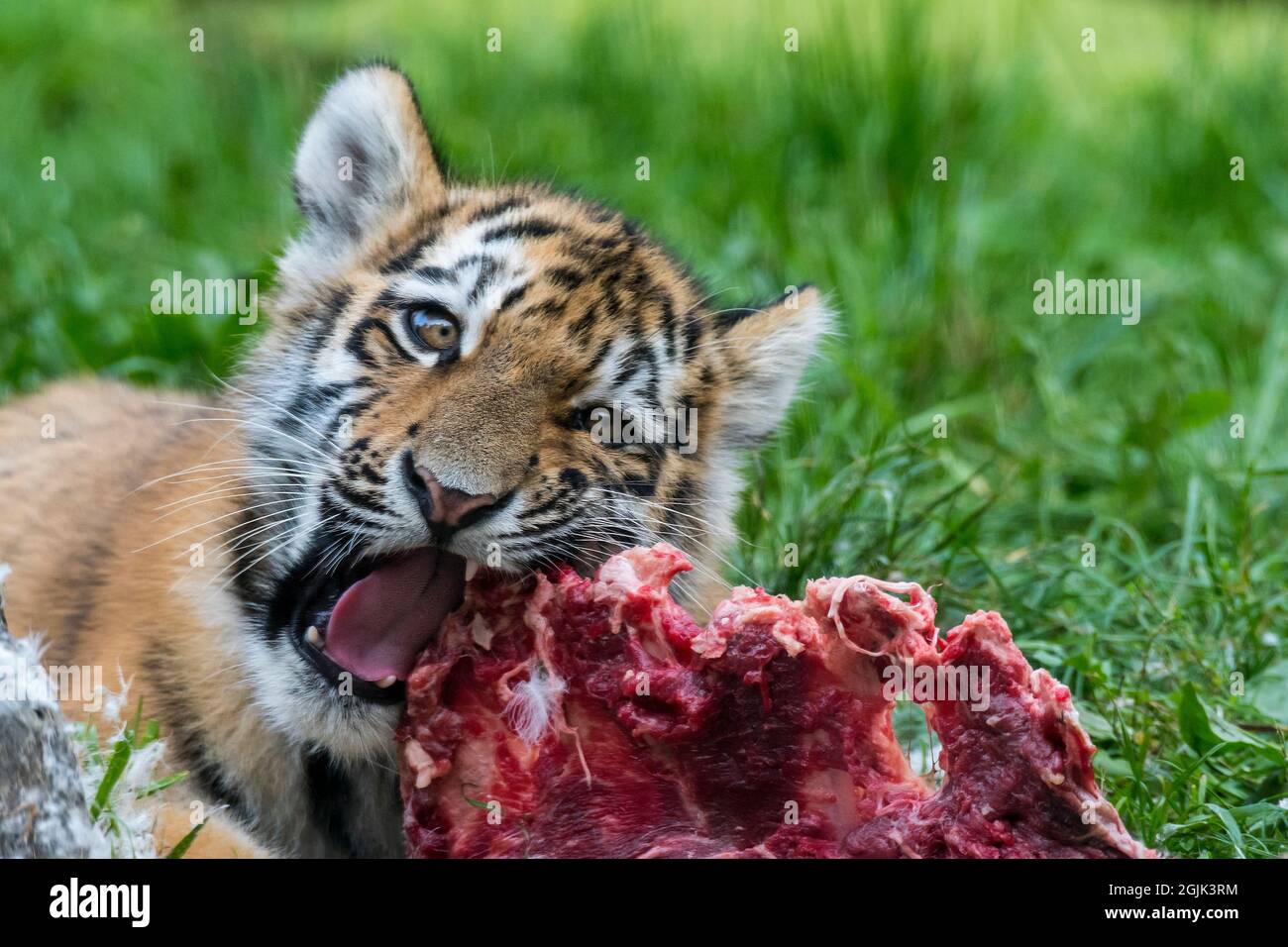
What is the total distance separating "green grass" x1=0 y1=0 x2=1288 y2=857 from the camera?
4.39 meters

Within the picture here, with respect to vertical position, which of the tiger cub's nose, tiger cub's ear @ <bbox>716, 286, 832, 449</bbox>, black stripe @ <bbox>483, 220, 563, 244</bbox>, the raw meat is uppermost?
black stripe @ <bbox>483, 220, 563, 244</bbox>

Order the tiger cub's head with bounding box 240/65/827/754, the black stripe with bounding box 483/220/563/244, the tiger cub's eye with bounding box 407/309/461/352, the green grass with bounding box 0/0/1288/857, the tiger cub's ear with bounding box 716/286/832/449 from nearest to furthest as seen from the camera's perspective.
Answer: the tiger cub's head with bounding box 240/65/827/754 → the tiger cub's eye with bounding box 407/309/461/352 → the black stripe with bounding box 483/220/563/244 → the tiger cub's ear with bounding box 716/286/832/449 → the green grass with bounding box 0/0/1288/857

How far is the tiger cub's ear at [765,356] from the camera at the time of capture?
3.98 meters

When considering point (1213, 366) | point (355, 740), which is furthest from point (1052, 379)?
point (355, 740)

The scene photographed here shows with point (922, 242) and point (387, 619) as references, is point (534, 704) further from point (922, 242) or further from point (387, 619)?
point (922, 242)

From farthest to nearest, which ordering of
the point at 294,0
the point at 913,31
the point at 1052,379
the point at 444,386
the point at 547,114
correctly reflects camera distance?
the point at 294,0
the point at 547,114
the point at 913,31
the point at 1052,379
the point at 444,386

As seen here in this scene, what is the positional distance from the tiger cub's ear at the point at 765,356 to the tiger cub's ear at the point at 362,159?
83 centimetres

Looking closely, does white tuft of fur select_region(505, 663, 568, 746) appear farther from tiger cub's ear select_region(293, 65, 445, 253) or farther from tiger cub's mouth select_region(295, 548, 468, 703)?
tiger cub's ear select_region(293, 65, 445, 253)

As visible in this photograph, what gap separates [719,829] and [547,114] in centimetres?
506

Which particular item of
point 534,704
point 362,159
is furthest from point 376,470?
point 362,159

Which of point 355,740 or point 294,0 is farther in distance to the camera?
point 294,0

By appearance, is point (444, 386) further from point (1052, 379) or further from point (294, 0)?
point (294, 0)

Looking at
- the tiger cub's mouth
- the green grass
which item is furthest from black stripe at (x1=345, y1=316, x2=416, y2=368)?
the green grass
